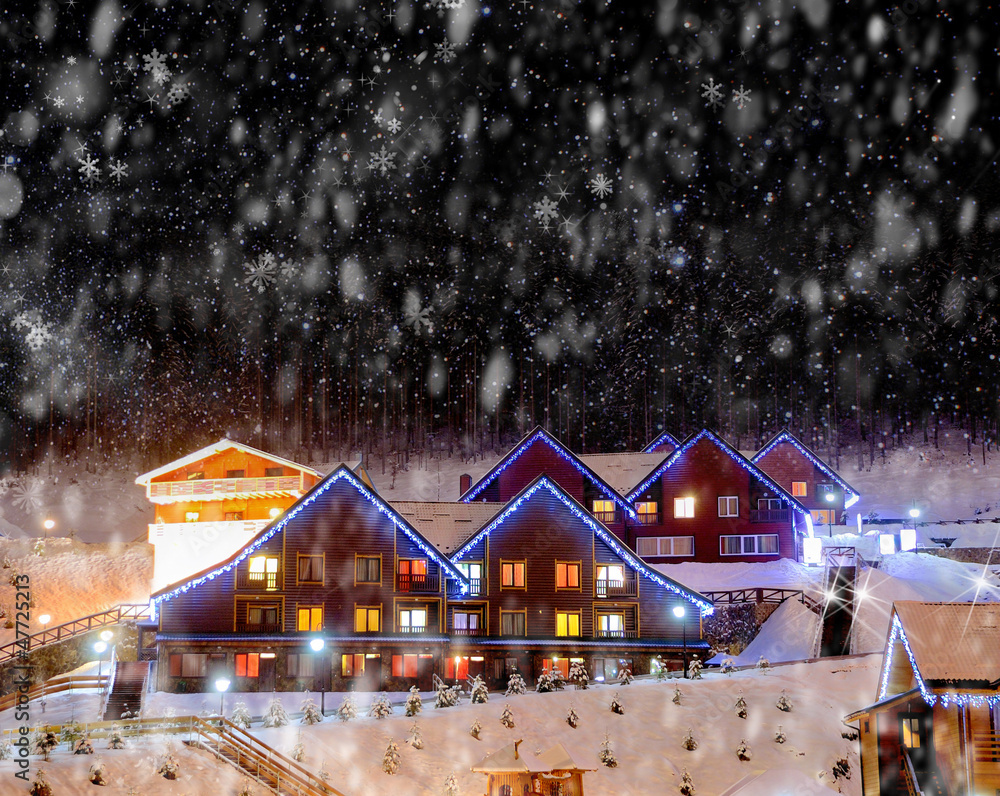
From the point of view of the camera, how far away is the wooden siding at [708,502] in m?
54.8

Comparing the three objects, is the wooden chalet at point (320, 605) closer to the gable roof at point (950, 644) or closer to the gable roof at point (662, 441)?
the gable roof at point (950, 644)

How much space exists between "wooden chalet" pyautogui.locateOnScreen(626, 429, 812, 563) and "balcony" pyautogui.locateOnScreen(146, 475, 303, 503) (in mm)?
20834

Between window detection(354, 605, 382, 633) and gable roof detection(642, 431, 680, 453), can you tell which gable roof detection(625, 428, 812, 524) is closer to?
gable roof detection(642, 431, 680, 453)

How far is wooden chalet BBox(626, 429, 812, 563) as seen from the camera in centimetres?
5481

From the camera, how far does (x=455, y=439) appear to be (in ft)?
432

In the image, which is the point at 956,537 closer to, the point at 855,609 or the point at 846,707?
the point at 855,609

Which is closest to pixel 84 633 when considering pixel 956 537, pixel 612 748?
pixel 612 748

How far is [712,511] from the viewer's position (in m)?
55.2

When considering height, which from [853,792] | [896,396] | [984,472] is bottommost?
[853,792]

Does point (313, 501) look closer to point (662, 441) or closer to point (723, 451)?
point (723, 451)

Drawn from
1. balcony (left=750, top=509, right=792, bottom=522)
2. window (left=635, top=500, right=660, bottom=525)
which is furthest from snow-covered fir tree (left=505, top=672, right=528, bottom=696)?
balcony (left=750, top=509, right=792, bottom=522)

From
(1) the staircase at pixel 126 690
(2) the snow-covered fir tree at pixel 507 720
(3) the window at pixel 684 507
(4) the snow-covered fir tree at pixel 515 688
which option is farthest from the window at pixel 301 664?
(3) the window at pixel 684 507

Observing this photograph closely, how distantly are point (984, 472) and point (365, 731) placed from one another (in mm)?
91290

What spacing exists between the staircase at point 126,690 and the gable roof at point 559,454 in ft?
78.7
